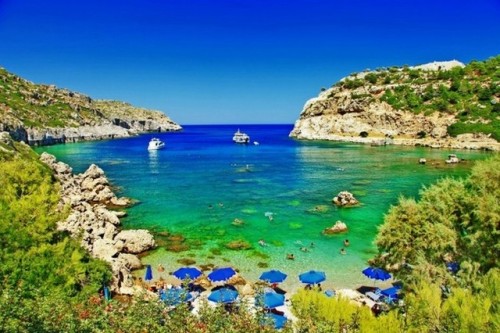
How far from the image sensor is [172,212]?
4062 cm

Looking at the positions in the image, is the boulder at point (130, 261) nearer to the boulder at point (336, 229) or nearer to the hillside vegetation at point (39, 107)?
the boulder at point (336, 229)

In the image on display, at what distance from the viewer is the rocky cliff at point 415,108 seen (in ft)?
333

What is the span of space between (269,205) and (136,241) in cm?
1805

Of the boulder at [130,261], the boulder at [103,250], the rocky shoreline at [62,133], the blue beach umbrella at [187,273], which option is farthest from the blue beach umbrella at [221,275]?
the rocky shoreline at [62,133]

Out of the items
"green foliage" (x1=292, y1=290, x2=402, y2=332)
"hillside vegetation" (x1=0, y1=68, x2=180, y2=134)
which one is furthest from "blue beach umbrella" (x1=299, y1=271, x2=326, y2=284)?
"hillside vegetation" (x1=0, y1=68, x2=180, y2=134)

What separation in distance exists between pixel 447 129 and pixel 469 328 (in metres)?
108

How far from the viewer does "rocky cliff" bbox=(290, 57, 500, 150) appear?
102m

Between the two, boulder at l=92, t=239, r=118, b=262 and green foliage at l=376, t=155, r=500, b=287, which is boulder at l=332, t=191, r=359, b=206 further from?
boulder at l=92, t=239, r=118, b=262

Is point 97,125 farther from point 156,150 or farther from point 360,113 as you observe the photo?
point 360,113

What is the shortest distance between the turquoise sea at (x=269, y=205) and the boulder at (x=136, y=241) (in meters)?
0.93

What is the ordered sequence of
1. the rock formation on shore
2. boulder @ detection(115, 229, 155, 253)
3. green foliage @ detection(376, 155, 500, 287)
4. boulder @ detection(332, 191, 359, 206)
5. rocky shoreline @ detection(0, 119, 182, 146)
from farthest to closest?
rocky shoreline @ detection(0, 119, 182, 146)
boulder @ detection(332, 191, 359, 206)
boulder @ detection(115, 229, 155, 253)
the rock formation on shore
green foliage @ detection(376, 155, 500, 287)

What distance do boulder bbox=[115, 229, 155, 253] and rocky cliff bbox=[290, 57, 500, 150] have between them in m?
90.5

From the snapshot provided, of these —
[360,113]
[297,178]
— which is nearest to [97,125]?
[360,113]

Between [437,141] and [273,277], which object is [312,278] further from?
[437,141]
